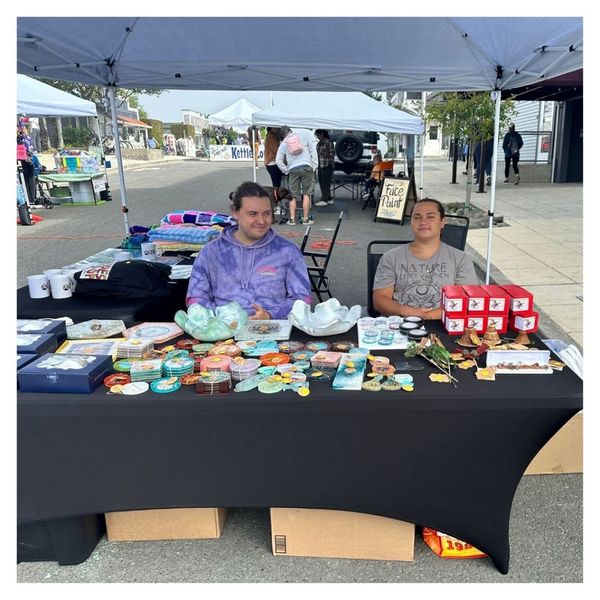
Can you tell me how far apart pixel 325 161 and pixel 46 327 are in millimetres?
9888

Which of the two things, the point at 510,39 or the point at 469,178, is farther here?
the point at 469,178

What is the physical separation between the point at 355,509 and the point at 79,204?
12643 millimetres

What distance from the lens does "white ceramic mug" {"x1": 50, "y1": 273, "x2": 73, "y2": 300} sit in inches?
118

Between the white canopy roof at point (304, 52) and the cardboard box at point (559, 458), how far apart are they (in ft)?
8.34

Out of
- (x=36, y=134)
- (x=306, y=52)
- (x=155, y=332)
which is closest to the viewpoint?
(x=155, y=332)

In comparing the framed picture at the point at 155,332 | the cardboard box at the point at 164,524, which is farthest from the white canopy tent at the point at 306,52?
the cardboard box at the point at 164,524

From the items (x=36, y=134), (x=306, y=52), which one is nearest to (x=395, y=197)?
(x=306, y=52)

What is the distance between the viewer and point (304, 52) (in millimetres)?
4258

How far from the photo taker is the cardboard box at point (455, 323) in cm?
219

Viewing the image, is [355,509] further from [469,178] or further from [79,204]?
[79,204]

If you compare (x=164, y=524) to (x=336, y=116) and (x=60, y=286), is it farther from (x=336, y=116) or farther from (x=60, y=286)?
(x=336, y=116)

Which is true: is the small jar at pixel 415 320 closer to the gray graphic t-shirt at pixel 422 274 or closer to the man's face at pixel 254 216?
the gray graphic t-shirt at pixel 422 274

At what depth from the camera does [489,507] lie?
6.17 ft

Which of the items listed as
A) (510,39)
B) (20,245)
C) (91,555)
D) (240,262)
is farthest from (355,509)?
(20,245)
